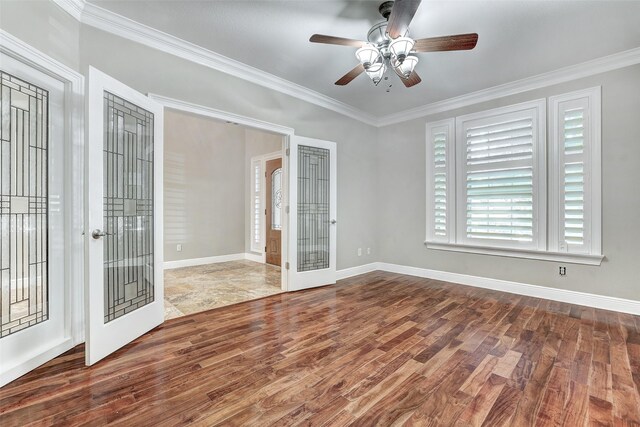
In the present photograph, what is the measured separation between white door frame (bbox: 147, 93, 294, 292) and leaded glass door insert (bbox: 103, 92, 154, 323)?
305 millimetres

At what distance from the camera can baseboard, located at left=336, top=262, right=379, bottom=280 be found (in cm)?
481

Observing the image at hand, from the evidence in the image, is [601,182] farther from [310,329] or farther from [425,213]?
[310,329]

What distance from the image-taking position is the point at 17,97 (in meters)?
2.02

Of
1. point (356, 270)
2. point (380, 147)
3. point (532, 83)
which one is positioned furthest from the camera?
point (380, 147)

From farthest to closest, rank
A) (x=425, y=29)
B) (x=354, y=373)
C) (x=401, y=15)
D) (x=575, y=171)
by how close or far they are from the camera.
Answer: (x=575, y=171)
(x=425, y=29)
(x=354, y=373)
(x=401, y=15)

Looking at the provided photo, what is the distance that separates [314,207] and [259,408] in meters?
2.96

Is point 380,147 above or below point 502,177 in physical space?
above

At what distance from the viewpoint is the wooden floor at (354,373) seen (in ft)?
5.36

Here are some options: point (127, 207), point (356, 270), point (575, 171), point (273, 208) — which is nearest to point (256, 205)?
point (273, 208)

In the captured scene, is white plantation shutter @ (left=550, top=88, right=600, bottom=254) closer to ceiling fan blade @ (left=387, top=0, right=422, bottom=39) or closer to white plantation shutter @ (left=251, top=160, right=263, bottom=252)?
ceiling fan blade @ (left=387, top=0, right=422, bottom=39)

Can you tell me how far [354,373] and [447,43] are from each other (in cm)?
258

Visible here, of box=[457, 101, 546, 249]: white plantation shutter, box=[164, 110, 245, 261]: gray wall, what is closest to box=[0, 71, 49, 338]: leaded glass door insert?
box=[164, 110, 245, 261]: gray wall

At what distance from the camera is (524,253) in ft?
12.7

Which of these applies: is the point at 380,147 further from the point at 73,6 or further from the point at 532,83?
the point at 73,6
